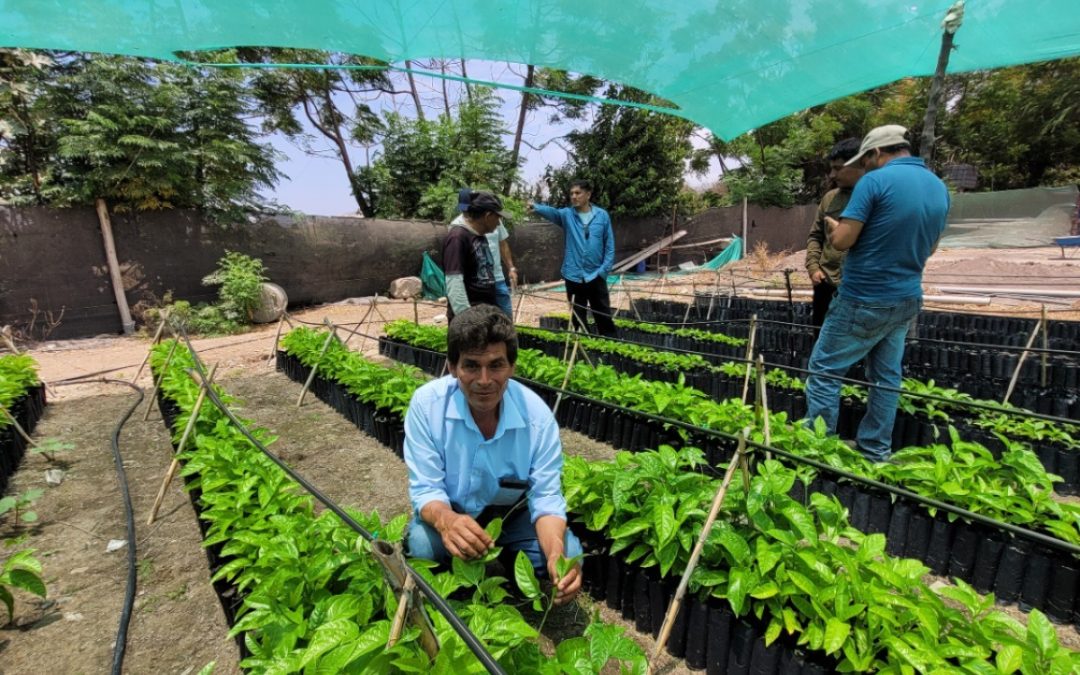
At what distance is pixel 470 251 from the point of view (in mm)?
4211

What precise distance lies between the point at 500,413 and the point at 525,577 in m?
0.59

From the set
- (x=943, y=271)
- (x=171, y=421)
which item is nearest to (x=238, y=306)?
(x=171, y=421)

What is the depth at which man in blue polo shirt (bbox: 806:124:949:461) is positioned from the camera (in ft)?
9.22

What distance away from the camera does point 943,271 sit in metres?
12.6

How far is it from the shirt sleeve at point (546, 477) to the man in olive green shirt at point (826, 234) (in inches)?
115

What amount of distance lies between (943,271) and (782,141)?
11934 millimetres

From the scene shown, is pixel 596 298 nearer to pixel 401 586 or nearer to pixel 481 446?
pixel 481 446

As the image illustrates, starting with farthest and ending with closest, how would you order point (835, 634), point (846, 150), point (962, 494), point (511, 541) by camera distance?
point (846, 150), point (962, 494), point (511, 541), point (835, 634)

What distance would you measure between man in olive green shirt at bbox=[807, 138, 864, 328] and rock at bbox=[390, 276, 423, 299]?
30.9ft

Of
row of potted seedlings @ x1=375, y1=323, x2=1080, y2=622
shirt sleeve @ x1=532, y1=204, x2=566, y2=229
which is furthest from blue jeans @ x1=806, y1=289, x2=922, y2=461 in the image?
shirt sleeve @ x1=532, y1=204, x2=566, y2=229

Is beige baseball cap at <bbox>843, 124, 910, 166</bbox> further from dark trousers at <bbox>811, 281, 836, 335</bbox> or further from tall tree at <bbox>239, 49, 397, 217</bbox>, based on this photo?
tall tree at <bbox>239, 49, 397, 217</bbox>

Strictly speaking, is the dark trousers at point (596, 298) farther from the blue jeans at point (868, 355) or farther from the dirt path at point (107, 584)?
the dirt path at point (107, 584)

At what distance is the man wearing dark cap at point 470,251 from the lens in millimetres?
4094

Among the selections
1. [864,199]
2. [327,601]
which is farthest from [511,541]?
[864,199]
